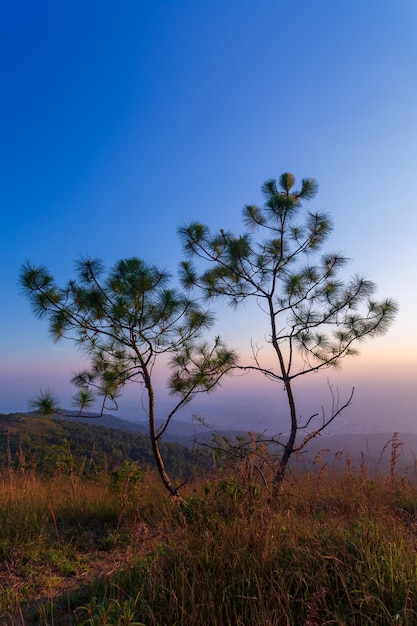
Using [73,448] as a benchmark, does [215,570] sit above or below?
above

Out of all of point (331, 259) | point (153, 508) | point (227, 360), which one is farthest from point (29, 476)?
point (331, 259)

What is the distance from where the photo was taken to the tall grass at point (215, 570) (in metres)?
2.04

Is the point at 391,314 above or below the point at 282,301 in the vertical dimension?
below

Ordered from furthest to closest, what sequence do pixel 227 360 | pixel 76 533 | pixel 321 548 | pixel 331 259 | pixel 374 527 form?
pixel 331 259, pixel 227 360, pixel 76 533, pixel 374 527, pixel 321 548

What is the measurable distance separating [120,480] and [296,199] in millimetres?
4872

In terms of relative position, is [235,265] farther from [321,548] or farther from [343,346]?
[321,548]

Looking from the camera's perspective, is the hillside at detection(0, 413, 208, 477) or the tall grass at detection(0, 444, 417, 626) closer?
the tall grass at detection(0, 444, 417, 626)

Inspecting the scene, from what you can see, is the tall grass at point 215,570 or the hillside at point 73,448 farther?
the hillside at point 73,448

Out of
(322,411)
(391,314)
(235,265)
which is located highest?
(235,265)

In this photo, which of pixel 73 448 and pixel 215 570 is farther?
pixel 73 448

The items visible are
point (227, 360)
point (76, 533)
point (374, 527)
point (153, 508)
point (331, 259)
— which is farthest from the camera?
point (331, 259)

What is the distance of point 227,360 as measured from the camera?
516 cm

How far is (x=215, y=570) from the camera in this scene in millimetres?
2473

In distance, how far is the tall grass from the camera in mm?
2041
